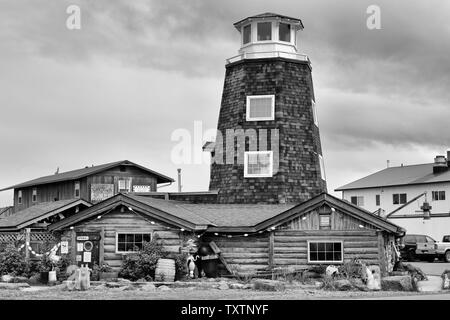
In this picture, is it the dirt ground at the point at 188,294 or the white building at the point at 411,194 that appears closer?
the dirt ground at the point at 188,294

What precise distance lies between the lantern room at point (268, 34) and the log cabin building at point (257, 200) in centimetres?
5

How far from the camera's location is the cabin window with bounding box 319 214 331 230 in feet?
103

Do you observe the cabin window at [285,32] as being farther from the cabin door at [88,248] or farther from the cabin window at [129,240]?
the cabin door at [88,248]

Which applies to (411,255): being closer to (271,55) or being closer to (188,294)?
(271,55)

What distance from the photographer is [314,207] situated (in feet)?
103

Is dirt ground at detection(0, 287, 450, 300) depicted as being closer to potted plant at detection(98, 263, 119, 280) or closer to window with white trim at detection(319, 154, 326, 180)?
potted plant at detection(98, 263, 119, 280)

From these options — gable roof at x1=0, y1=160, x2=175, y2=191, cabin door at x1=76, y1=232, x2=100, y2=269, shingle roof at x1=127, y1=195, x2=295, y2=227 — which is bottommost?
cabin door at x1=76, y1=232, x2=100, y2=269

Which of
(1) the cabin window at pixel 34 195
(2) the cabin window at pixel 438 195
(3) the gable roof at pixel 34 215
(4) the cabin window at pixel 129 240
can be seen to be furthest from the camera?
(2) the cabin window at pixel 438 195

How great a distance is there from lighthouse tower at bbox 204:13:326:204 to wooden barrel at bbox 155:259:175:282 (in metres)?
8.80

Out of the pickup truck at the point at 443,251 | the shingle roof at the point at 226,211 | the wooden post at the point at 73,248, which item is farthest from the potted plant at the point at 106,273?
the pickup truck at the point at 443,251

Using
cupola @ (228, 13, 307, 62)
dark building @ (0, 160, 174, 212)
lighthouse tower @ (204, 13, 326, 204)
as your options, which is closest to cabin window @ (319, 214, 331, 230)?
lighthouse tower @ (204, 13, 326, 204)

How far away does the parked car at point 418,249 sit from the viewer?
46375 millimetres

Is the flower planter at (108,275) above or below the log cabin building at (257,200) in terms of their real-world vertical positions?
below
